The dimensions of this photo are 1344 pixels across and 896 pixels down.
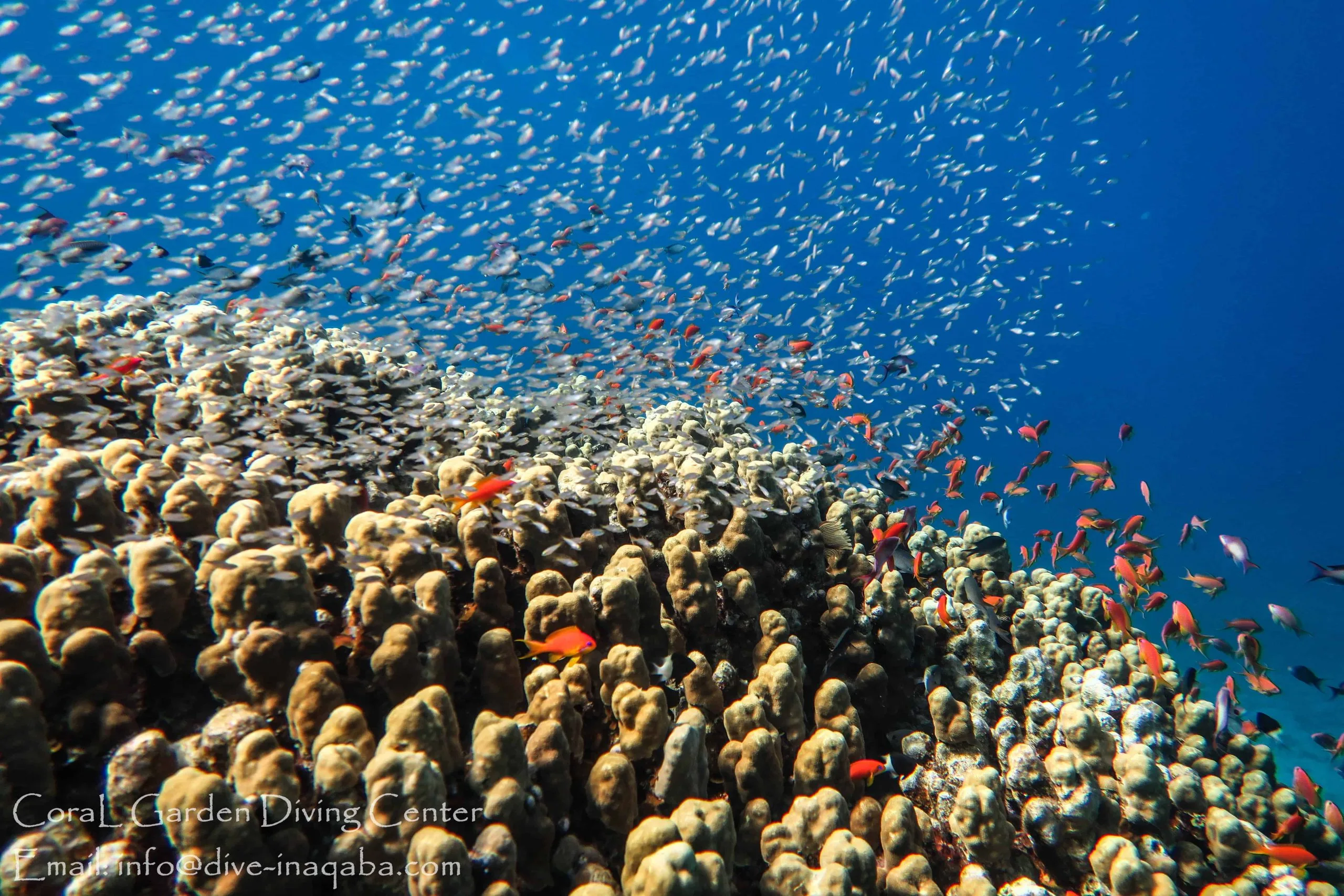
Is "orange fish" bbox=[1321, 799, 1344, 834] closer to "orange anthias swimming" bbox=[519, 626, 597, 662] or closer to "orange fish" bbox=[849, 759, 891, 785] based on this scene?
"orange fish" bbox=[849, 759, 891, 785]

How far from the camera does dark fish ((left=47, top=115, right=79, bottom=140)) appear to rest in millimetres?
8205

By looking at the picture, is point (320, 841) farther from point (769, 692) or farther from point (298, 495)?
point (769, 692)

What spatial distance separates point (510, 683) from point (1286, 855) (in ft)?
16.2

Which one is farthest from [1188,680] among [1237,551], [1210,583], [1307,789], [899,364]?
[899,364]

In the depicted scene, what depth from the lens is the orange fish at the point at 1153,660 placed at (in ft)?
17.4

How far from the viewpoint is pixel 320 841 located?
202cm

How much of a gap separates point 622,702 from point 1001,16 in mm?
90533

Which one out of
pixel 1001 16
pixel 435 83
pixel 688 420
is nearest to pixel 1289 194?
pixel 1001 16

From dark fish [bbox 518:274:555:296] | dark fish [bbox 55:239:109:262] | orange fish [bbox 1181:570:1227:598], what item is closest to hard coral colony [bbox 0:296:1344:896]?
dark fish [bbox 55:239:109:262]

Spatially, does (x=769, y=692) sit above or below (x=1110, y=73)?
below

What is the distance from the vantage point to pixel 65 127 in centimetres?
836

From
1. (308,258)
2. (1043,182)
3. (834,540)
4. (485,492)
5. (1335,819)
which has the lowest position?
(1335,819)

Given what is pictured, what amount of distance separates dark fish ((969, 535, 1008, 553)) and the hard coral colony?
2.14ft

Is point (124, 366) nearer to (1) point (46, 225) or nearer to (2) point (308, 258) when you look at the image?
(2) point (308, 258)
